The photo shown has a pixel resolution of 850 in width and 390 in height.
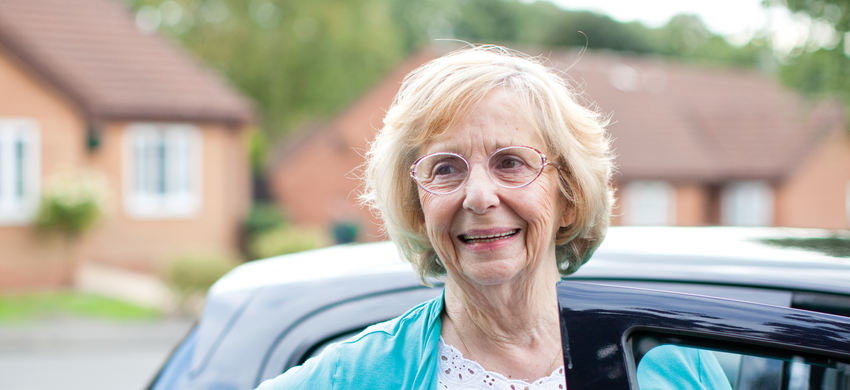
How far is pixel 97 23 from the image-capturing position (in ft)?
61.2

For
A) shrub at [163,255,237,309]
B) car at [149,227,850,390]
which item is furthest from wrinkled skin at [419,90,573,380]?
shrub at [163,255,237,309]

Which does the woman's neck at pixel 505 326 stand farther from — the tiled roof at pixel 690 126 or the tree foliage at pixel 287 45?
the tree foliage at pixel 287 45

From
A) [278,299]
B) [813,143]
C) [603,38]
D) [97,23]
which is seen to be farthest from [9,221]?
[603,38]

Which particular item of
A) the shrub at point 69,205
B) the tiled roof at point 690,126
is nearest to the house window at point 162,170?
the shrub at point 69,205

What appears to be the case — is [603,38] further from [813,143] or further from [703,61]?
[813,143]

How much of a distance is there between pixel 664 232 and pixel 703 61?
58723 mm

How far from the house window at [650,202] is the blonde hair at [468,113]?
22560 millimetres

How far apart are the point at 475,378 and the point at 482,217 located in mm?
343

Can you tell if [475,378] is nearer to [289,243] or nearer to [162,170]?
[289,243]

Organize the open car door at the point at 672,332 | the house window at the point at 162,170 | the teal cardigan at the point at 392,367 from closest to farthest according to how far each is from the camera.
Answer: the open car door at the point at 672,332, the teal cardigan at the point at 392,367, the house window at the point at 162,170

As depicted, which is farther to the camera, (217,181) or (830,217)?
(830,217)

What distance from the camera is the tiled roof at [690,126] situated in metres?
24.5

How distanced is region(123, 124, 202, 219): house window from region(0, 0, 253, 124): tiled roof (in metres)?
0.49

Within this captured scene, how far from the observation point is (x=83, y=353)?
10266 millimetres
